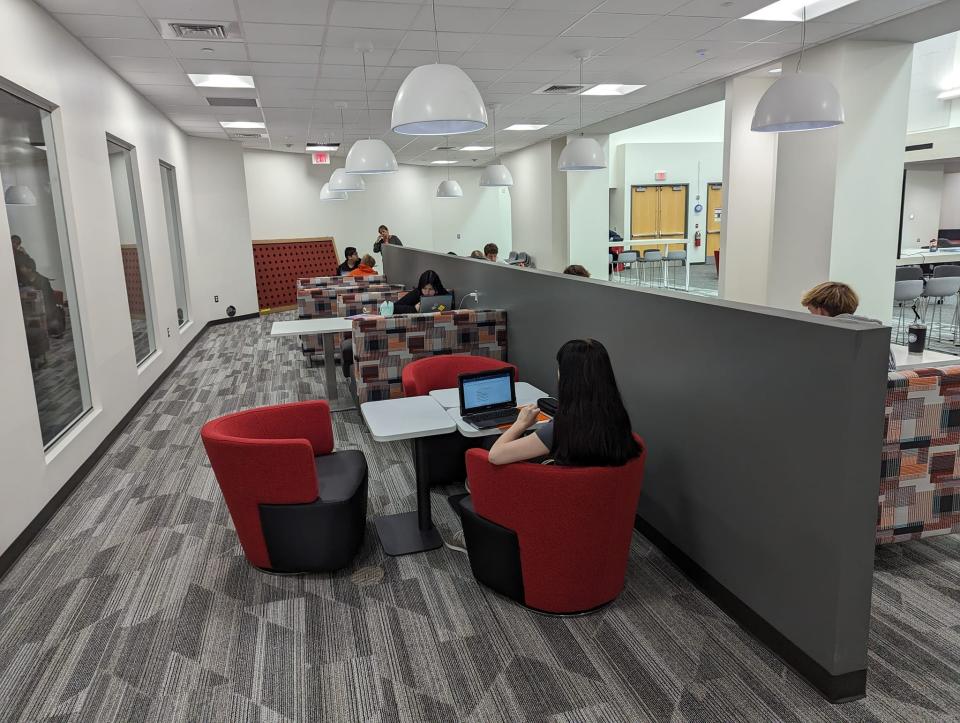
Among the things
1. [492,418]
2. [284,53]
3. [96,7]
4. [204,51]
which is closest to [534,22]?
[284,53]

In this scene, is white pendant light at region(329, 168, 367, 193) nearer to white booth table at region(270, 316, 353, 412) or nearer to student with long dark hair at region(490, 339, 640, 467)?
white booth table at region(270, 316, 353, 412)

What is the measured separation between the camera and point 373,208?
51.6 feet

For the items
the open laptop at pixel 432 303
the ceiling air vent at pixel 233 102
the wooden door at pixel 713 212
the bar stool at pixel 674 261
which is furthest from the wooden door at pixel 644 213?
the open laptop at pixel 432 303

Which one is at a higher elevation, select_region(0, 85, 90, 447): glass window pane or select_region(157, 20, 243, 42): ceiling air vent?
select_region(157, 20, 243, 42): ceiling air vent

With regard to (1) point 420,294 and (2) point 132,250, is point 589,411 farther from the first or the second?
(2) point 132,250

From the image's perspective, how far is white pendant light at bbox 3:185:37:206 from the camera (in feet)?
12.2

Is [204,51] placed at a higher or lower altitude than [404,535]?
higher

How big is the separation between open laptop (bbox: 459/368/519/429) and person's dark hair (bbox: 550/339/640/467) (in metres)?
0.63

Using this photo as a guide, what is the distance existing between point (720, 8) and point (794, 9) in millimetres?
679

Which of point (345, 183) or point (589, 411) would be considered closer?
point (589, 411)

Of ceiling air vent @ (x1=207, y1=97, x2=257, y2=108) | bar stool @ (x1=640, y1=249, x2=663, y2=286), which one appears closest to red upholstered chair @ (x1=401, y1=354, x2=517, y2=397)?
ceiling air vent @ (x1=207, y1=97, x2=257, y2=108)

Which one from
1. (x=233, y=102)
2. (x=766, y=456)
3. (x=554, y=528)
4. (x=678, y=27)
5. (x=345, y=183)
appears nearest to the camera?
(x=766, y=456)

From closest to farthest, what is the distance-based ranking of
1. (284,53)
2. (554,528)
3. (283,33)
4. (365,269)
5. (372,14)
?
(554,528), (372,14), (283,33), (284,53), (365,269)

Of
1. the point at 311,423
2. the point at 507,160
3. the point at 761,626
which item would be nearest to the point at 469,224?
the point at 507,160
